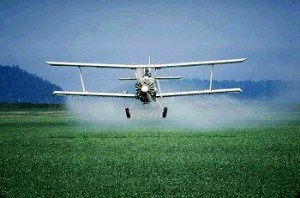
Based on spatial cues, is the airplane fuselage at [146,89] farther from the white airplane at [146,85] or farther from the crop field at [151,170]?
the crop field at [151,170]

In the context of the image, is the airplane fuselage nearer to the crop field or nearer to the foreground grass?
the foreground grass

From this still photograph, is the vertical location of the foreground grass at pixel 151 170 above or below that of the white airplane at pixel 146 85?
below

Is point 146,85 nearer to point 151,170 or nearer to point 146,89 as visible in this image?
point 146,89

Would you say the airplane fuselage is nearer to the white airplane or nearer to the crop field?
the white airplane

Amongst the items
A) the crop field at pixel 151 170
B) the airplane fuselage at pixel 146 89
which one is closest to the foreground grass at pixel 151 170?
the crop field at pixel 151 170

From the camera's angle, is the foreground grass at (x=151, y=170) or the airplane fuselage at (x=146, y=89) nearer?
the foreground grass at (x=151, y=170)

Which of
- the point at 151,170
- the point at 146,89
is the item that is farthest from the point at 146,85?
the point at 151,170

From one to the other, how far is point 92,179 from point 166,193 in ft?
10.2

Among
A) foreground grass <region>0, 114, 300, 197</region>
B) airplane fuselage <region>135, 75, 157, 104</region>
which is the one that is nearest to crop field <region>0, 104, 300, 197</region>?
foreground grass <region>0, 114, 300, 197</region>

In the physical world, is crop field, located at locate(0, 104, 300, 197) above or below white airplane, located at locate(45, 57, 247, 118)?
below

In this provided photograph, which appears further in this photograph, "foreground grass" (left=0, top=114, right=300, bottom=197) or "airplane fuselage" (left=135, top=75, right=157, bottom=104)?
"airplane fuselage" (left=135, top=75, right=157, bottom=104)

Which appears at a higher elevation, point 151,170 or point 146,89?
point 146,89

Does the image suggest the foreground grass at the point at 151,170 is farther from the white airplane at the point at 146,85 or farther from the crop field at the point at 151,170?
the white airplane at the point at 146,85

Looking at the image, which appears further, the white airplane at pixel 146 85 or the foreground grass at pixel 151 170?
the white airplane at pixel 146 85
